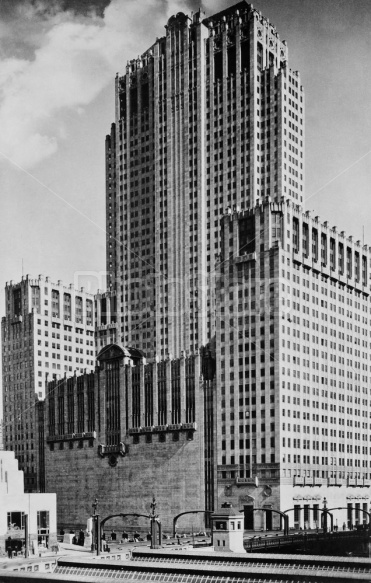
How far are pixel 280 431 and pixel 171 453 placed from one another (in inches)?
826

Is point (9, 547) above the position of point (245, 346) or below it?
below

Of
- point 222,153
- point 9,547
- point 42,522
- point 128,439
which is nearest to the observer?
point 9,547

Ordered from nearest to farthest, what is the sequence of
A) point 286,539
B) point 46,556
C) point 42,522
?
point 46,556 → point 286,539 → point 42,522

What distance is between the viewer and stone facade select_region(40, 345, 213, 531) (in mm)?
155125

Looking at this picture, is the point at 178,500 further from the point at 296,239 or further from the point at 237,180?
the point at 237,180

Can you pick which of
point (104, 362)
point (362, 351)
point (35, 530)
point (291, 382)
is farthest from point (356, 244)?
point (35, 530)

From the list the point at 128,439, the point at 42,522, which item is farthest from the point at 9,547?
the point at 128,439

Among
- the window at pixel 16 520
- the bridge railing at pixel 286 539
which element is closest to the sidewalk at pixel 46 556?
the window at pixel 16 520

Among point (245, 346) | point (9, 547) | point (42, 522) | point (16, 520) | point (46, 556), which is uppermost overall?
point (245, 346)

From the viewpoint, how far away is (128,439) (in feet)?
544

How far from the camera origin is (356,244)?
174375mm

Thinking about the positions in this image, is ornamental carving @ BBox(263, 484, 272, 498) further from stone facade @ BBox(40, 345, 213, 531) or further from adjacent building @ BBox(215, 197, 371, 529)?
stone facade @ BBox(40, 345, 213, 531)

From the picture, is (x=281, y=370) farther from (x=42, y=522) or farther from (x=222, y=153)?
(x=222, y=153)

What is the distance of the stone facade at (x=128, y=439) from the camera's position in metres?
155
